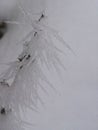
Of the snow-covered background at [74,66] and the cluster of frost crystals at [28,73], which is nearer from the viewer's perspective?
the cluster of frost crystals at [28,73]

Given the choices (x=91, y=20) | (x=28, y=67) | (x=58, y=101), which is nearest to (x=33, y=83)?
(x=28, y=67)

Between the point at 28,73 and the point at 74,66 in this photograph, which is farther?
the point at 74,66

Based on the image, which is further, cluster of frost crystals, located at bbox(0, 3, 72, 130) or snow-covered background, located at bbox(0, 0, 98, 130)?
snow-covered background, located at bbox(0, 0, 98, 130)
